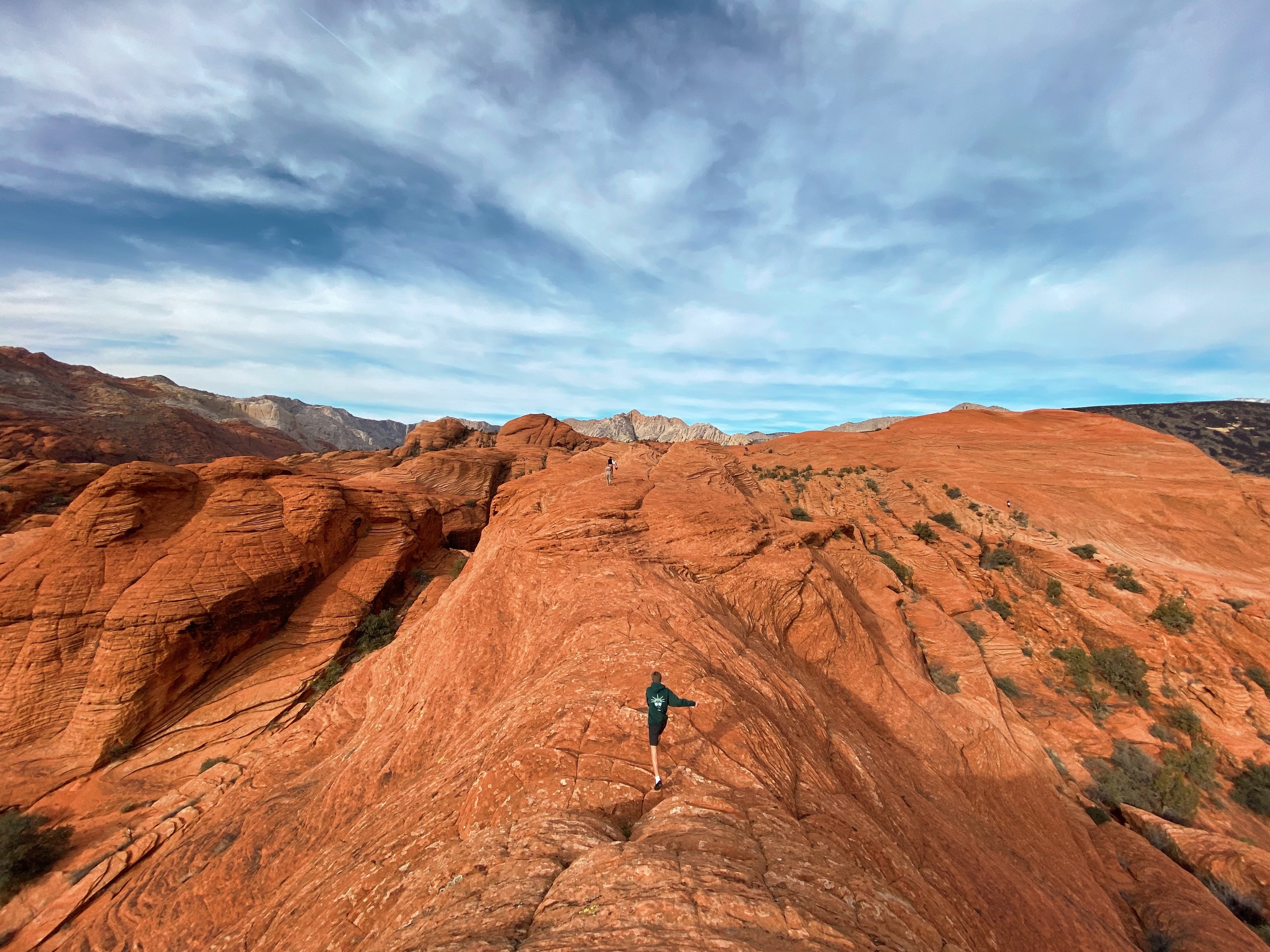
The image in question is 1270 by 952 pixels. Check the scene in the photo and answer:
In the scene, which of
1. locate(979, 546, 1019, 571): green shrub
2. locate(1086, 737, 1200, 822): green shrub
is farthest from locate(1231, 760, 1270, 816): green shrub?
locate(979, 546, 1019, 571): green shrub

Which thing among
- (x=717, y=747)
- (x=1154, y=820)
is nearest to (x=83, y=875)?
(x=717, y=747)

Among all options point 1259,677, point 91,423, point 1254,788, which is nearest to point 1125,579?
point 1259,677

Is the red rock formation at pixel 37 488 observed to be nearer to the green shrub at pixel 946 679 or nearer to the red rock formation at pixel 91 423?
the red rock formation at pixel 91 423

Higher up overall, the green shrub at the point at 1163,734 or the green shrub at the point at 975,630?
the green shrub at the point at 975,630

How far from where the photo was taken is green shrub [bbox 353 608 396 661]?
17.8 meters

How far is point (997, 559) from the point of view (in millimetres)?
25750

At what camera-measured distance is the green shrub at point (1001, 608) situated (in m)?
22.5

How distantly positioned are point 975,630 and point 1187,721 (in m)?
6.72

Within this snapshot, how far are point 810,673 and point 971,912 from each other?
17.6 ft

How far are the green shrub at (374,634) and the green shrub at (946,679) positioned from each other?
1899cm

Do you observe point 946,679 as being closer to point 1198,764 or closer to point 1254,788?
point 1198,764

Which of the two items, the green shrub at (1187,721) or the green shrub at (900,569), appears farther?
the green shrub at (900,569)

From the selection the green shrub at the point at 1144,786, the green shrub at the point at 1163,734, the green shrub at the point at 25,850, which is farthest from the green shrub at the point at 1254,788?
the green shrub at the point at 25,850

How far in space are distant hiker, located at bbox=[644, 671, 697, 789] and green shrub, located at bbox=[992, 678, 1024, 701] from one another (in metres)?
18.7
